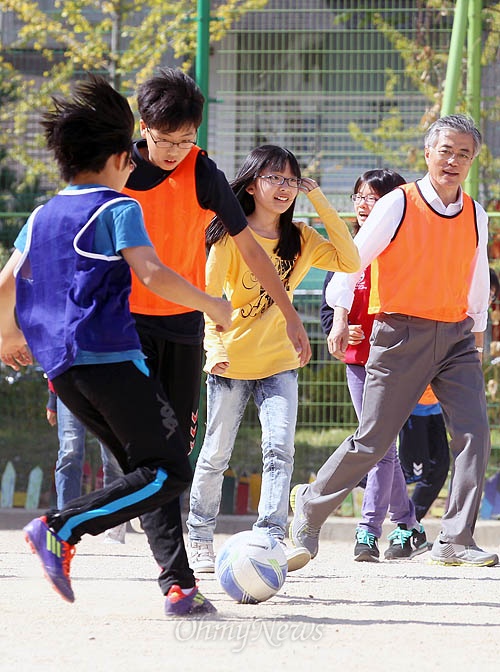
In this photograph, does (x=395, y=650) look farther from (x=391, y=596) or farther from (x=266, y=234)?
(x=266, y=234)

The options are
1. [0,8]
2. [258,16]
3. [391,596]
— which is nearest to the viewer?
[391,596]

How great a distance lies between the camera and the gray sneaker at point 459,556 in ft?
19.3

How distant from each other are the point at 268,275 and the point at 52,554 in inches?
56.7

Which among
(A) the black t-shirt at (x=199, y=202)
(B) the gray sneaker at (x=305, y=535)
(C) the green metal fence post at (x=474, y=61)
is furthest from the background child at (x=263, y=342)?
(C) the green metal fence post at (x=474, y=61)

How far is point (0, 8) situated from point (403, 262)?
272 inches

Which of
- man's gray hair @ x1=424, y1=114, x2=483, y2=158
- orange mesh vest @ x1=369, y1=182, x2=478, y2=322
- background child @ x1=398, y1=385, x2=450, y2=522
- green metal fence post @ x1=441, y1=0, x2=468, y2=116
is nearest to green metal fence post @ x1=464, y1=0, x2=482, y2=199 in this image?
green metal fence post @ x1=441, y1=0, x2=468, y2=116

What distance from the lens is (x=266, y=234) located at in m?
5.70

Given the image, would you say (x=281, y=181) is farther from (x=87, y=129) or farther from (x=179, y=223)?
(x=87, y=129)

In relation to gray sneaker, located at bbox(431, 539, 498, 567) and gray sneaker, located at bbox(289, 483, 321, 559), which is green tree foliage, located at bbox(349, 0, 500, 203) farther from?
gray sneaker, located at bbox(289, 483, 321, 559)

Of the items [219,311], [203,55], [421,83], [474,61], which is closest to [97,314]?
[219,311]

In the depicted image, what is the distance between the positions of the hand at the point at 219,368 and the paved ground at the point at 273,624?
925 mm

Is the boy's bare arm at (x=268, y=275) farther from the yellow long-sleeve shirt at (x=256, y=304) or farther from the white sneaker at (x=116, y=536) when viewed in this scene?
the white sneaker at (x=116, y=536)

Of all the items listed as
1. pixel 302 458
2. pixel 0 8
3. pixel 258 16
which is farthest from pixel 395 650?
pixel 0 8

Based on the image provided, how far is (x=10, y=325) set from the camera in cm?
443
